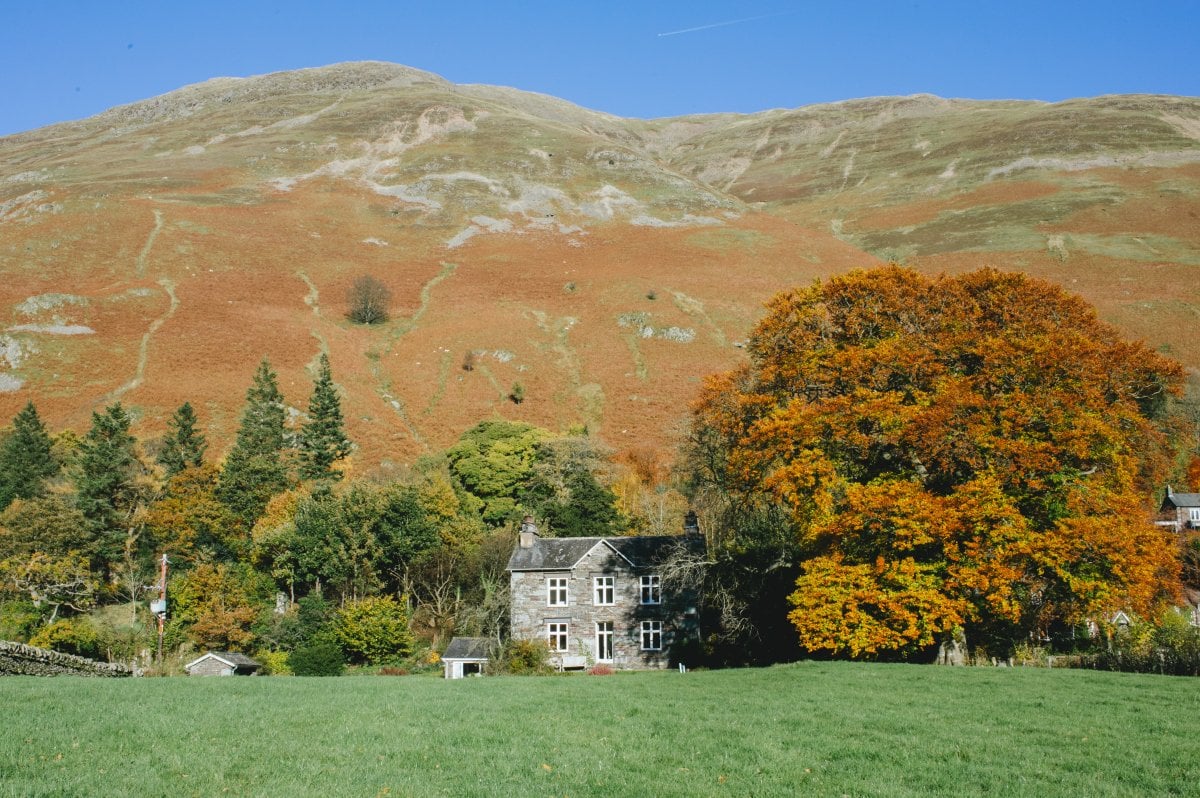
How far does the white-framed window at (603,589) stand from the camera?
4538 centimetres

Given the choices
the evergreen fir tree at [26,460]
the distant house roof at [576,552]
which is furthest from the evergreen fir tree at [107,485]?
the distant house roof at [576,552]

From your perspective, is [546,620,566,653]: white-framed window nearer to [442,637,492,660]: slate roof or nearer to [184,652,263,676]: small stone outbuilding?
[442,637,492,660]: slate roof

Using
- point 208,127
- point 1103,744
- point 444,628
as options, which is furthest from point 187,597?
point 208,127

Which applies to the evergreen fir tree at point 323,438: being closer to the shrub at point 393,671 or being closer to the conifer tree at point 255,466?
the conifer tree at point 255,466

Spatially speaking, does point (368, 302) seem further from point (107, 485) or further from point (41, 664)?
point (41, 664)

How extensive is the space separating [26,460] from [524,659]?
135 ft

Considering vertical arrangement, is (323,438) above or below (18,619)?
above

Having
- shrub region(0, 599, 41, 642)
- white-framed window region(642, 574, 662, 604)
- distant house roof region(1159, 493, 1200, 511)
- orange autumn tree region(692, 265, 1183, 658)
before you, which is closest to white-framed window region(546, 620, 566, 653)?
white-framed window region(642, 574, 662, 604)

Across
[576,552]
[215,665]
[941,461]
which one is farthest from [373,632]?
[941,461]

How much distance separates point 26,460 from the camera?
198 ft

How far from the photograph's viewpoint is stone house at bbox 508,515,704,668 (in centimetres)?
4469

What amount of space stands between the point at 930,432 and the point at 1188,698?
429 inches

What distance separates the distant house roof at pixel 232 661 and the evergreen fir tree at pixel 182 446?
70.7ft

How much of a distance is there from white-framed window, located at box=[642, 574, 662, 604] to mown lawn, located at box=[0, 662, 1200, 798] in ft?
73.5
